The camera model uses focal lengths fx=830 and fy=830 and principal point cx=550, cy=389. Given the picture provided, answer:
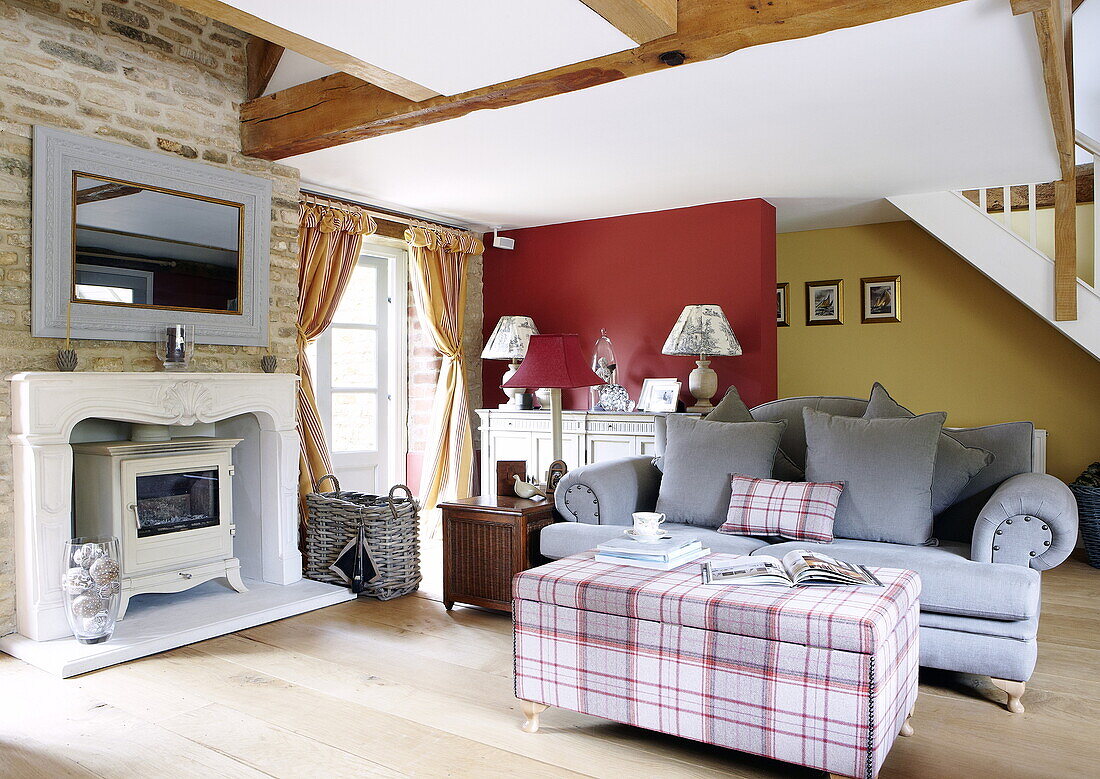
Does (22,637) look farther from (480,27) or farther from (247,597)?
(480,27)

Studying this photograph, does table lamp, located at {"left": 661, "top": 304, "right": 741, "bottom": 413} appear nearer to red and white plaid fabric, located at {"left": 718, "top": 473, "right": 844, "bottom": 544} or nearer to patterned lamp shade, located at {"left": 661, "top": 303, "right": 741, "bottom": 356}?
patterned lamp shade, located at {"left": 661, "top": 303, "right": 741, "bottom": 356}

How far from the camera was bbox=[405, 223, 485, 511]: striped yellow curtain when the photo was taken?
19.3 feet

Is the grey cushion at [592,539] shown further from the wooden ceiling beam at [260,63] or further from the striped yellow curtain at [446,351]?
the wooden ceiling beam at [260,63]

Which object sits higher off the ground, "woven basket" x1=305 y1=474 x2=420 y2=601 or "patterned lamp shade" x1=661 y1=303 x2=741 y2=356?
"patterned lamp shade" x1=661 y1=303 x2=741 y2=356

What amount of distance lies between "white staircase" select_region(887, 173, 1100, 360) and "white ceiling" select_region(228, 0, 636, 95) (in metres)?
3.13

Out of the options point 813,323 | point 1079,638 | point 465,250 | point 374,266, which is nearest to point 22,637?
point 374,266

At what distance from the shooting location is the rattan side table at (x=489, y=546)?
357 cm

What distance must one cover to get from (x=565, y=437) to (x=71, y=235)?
3119 millimetres

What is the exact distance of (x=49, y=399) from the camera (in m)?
3.27

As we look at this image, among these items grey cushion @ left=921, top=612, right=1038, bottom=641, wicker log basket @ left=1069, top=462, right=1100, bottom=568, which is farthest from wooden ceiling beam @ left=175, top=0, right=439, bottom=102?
wicker log basket @ left=1069, top=462, right=1100, bottom=568

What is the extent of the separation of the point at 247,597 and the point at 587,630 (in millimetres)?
2182

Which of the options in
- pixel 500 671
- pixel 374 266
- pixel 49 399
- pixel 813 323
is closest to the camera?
pixel 500 671

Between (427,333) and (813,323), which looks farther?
(813,323)

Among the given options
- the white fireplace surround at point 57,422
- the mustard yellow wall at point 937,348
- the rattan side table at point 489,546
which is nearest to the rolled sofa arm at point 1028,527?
the rattan side table at point 489,546
